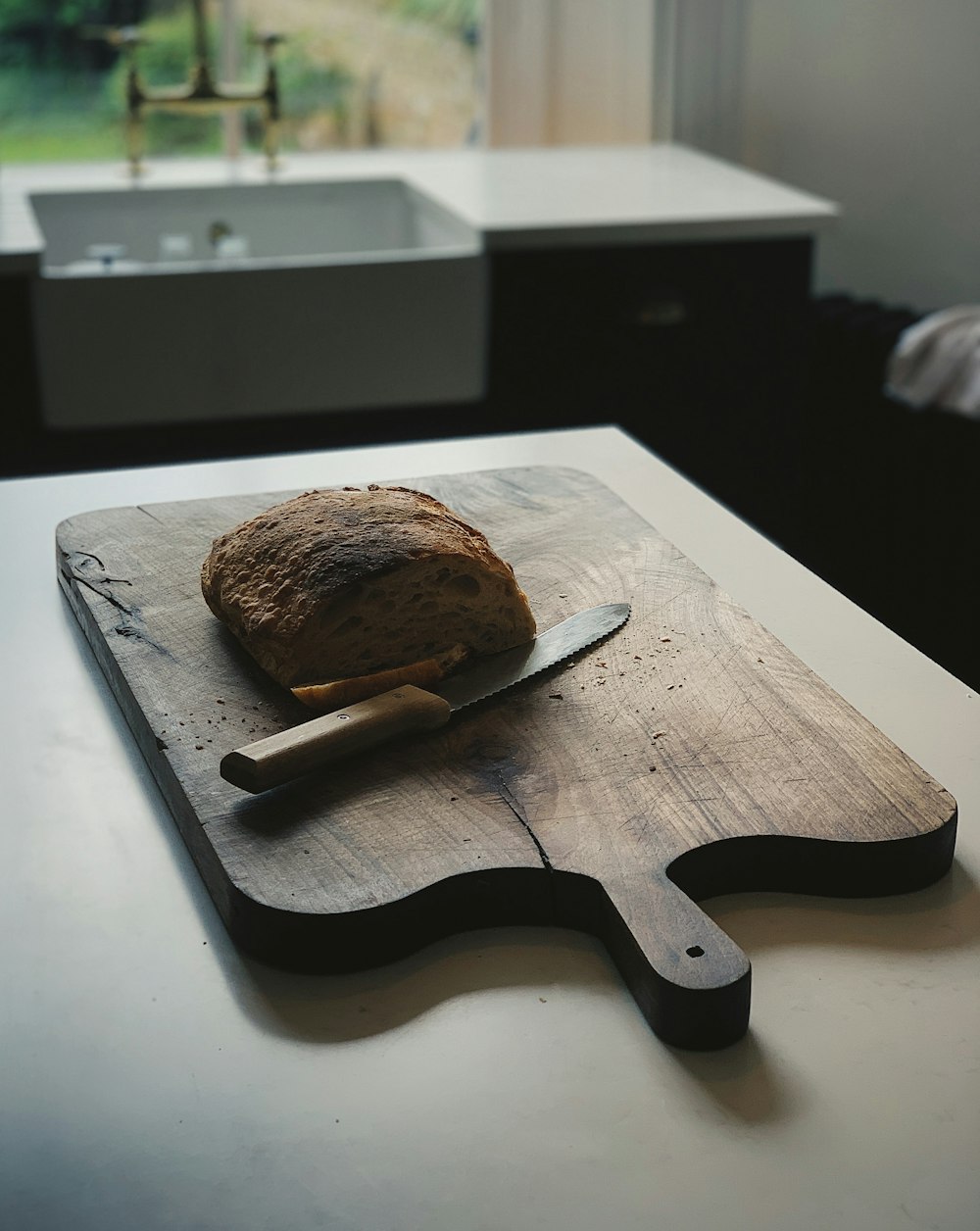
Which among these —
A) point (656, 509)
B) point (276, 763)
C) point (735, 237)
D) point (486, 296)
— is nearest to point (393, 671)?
point (276, 763)

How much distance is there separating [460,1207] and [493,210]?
1.79m

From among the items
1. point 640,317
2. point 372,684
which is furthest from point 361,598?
point 640,317

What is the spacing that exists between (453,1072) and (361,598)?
33 centimetres

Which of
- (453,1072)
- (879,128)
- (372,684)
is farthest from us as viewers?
(879,128)

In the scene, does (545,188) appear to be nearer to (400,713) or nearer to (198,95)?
(198,95)

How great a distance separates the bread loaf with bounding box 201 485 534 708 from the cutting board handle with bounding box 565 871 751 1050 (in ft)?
0.80

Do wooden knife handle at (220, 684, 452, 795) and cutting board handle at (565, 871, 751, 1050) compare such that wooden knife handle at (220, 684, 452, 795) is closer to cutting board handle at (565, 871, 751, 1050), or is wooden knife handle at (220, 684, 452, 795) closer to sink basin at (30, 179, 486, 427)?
cutting board handle at (565, 871, 751, 1050)

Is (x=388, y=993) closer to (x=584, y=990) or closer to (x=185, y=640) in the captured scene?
(x=584, y=990)

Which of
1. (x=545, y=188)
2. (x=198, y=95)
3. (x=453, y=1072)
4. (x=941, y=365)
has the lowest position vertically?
(x=941, y=365)

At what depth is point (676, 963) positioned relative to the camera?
63cm

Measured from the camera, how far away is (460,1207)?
543 mm

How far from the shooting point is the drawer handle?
215cm

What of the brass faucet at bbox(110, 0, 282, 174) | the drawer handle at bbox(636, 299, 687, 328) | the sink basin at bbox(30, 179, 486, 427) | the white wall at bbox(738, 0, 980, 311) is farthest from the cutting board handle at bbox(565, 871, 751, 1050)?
the white wall at bbox(738, 0, 980, 311)

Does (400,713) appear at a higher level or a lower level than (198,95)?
lower
